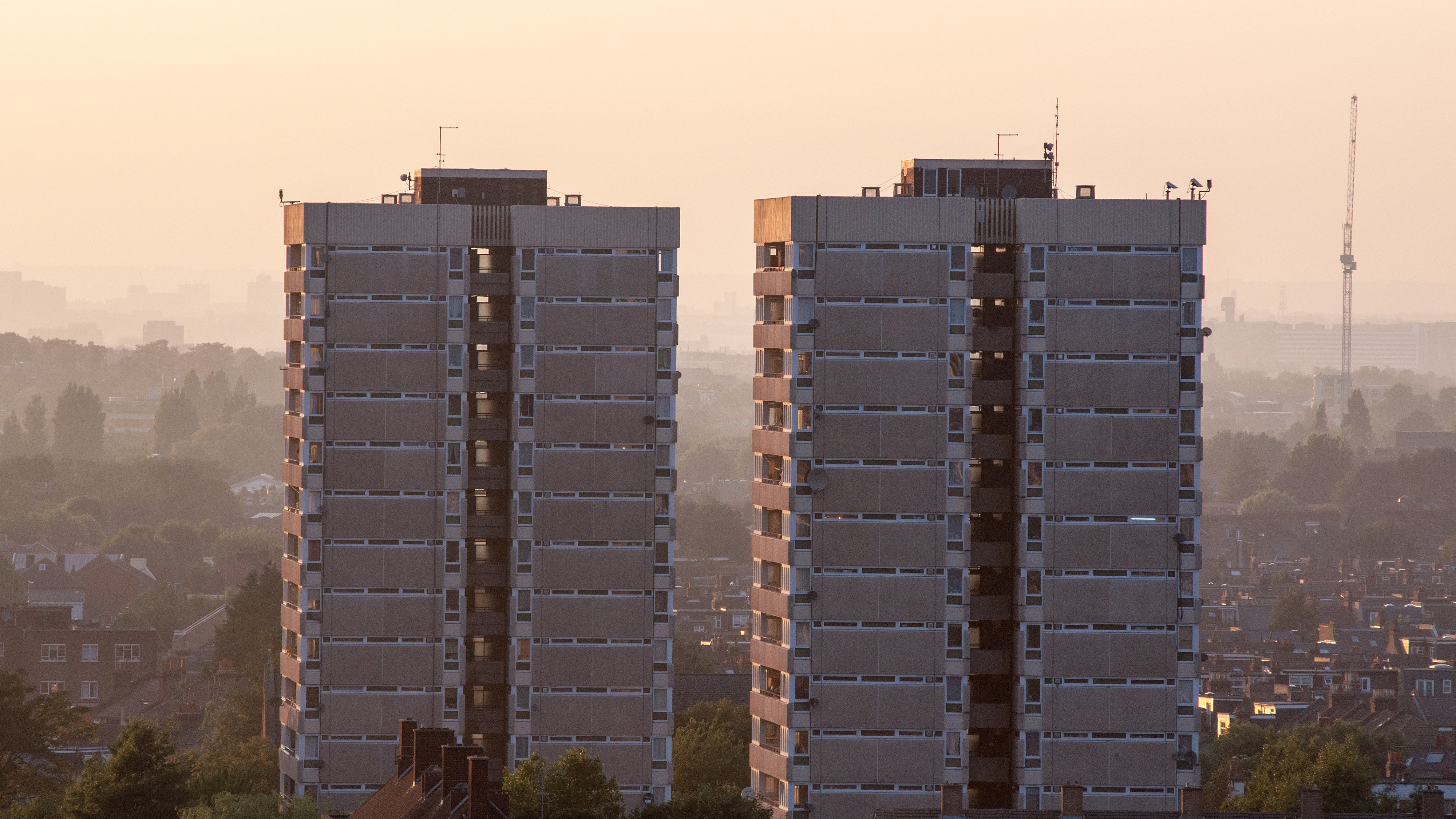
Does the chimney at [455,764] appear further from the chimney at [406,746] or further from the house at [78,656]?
Result: the house at [78,656]

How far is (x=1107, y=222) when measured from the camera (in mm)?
86000

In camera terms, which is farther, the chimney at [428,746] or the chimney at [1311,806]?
the chimney at [1311,806]

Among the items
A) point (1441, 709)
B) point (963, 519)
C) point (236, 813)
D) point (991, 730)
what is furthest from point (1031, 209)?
point (1441, 709)

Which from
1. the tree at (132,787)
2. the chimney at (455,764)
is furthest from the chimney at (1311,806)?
the tree at (132,787)

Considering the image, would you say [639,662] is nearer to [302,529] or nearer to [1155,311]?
[302,529]

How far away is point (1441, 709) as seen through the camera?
171m

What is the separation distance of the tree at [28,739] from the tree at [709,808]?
35.5 metres

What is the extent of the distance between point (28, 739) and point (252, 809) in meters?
25.5

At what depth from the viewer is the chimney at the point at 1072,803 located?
78.8 metres

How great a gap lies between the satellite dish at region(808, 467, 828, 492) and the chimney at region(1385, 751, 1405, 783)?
53.6 m

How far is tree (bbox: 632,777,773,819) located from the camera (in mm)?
76500

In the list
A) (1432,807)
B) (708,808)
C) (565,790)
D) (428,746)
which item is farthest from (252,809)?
(1432,807)

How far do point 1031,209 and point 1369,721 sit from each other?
82548 millimetres

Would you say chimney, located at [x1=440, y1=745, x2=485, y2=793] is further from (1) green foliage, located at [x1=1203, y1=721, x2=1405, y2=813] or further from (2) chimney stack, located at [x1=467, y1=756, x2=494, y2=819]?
(1) green foliage, located at [x1=1203, y1=721, x2=1405, y2=813]
